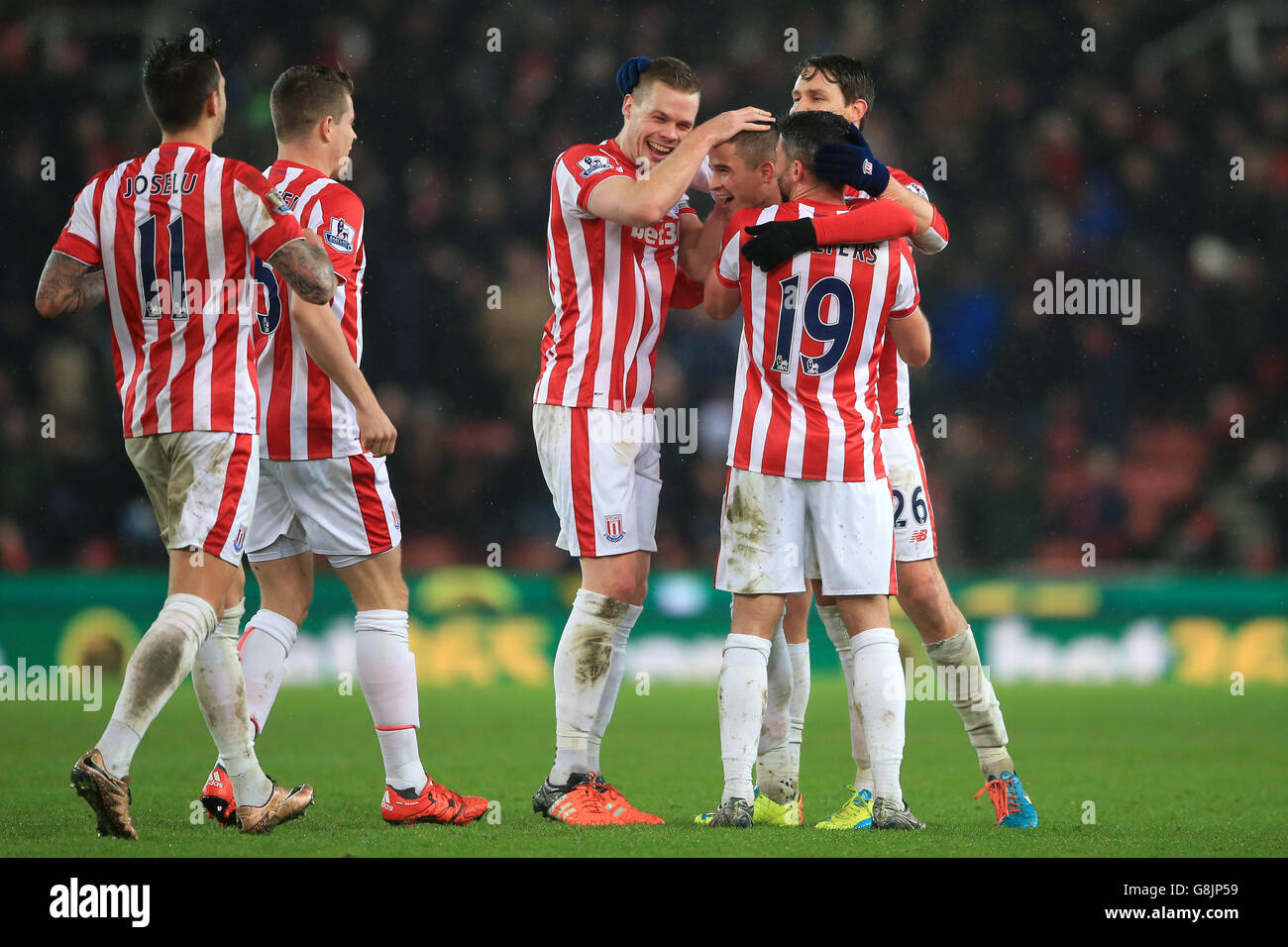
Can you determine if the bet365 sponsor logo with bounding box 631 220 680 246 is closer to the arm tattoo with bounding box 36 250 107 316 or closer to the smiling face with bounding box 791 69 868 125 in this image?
the smiling face with bounding box 791 69 868 125

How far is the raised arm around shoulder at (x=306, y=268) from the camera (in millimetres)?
4330

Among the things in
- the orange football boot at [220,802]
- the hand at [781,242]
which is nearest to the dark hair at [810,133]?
the hand at [781,242]

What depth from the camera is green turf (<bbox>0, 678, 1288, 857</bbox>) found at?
4.21m

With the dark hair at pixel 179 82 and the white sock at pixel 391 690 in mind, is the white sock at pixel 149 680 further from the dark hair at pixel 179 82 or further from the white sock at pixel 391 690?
the dark hair at pixel 179 82

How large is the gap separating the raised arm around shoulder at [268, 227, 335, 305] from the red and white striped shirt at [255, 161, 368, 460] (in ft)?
1.45

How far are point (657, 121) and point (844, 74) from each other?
710 millimetres

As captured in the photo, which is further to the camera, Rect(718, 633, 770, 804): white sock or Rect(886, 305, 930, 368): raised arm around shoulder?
Rect(886, 305, 930, 368): raised arm around shoulder

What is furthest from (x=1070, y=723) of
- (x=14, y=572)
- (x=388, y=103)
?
(x=388, y=103)

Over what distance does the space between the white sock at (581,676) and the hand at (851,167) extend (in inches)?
60.9

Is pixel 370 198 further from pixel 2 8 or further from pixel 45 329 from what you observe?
pixel 2 8

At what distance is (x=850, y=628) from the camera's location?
4.65m

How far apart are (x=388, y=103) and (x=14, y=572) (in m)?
5.12

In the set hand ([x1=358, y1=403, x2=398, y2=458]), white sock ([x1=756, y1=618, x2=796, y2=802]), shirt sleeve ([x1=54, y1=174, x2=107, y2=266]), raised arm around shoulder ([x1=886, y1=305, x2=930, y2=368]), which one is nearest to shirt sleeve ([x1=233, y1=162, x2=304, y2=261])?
shirt sleeve ([x1=54, y1=174, x2=107, y2=266])
